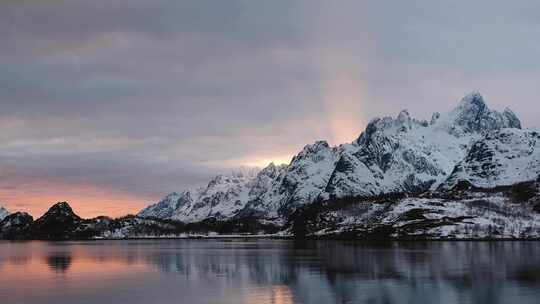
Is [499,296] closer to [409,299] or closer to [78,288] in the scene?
[409,299]

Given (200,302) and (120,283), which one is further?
(120,283)

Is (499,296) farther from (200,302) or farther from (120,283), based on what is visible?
(120,283)

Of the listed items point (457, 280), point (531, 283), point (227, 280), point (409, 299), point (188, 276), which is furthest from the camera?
point (188, 276)

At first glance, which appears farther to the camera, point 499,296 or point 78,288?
point 78,288

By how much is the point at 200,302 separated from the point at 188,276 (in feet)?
153

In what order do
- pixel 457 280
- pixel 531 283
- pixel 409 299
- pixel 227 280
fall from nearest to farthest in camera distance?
pixel 409 299 < pixel 531 283 < pixel 457 280 < pixel 227 280

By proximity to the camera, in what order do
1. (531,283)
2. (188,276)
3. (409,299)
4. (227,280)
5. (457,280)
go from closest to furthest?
(409,299) → (531,283) → (457,280) → (227,280) → (188,276)

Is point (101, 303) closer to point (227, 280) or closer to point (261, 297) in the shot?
point (261, 297)

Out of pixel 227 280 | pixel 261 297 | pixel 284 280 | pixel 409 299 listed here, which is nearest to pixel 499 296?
pixel 409 299

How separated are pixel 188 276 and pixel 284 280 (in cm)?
2544

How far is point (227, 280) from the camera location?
407 ft

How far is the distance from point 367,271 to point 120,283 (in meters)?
53.0

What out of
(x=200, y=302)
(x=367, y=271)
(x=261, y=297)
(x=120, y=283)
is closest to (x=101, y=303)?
(x=200, y=302)

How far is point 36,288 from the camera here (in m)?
113
